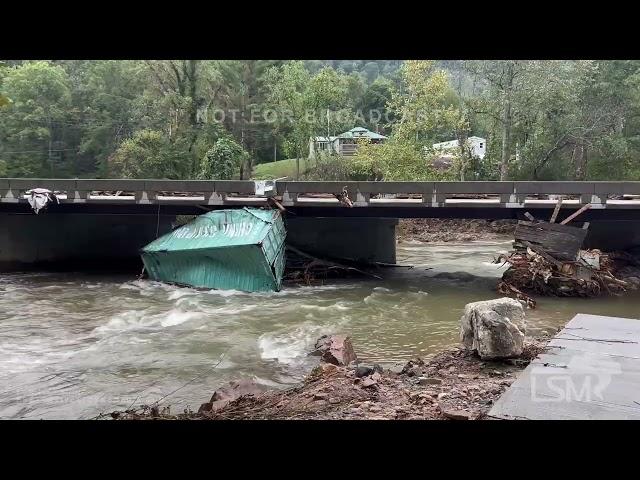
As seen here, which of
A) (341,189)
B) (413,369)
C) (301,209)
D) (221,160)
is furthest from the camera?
(221,160)

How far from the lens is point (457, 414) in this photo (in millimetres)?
6137

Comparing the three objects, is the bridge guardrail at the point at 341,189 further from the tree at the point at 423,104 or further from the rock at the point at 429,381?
the tree at the point at 423,104

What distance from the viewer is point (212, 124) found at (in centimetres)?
4134

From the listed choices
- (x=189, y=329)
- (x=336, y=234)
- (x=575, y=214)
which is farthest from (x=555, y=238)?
(x=189, y=329)

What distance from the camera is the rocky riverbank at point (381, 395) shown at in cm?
673

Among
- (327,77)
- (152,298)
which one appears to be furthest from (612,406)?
(327,77)

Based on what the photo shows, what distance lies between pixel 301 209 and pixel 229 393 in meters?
13.9

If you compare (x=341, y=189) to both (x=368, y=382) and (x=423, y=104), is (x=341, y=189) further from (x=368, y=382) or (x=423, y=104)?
(x=423, y=104)

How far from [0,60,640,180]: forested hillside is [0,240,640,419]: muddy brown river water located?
15771mm

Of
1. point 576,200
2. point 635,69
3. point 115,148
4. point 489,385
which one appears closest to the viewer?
point 489,385

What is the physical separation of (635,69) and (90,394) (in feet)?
119

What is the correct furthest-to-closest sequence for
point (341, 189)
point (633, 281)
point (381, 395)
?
point (341, 189)
point (633, 281)
point (381, 395)

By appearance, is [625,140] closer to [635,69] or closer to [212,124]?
[635,69]

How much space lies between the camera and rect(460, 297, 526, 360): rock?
29.1 feet
